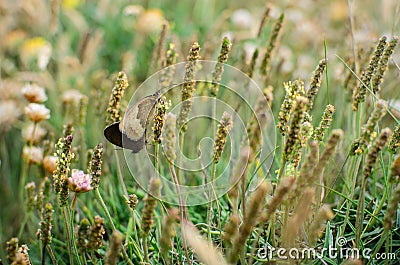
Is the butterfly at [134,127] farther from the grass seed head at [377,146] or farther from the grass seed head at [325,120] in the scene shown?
the grass seed head at [377,146]

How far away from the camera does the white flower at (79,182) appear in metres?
0.94

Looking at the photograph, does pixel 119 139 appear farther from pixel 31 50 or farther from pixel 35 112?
pixel 31 50

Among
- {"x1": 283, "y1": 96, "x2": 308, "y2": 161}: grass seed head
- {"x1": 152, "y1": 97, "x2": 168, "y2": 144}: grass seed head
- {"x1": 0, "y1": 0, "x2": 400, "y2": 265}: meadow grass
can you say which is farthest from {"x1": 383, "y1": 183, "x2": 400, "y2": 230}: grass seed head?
{"x1": 152, "y1": 97, "x2": 168, "y2": 144}: grass seed head

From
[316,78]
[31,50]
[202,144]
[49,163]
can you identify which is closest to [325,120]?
[316,78]

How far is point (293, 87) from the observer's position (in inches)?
34.9

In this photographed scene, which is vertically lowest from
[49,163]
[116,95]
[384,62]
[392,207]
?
[49,163]

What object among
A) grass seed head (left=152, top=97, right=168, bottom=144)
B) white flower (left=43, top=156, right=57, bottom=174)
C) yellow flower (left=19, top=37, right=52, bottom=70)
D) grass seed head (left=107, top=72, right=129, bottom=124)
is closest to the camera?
grass seed head (left=152, top=97, right=168, bottom=144)

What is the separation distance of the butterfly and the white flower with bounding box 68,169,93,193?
0.28ft

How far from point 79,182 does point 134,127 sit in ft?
0.48

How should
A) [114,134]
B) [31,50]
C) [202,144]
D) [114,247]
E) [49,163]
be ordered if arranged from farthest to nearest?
[31,50]
[202,144]
[49,163]
[114,134]
[114,247]

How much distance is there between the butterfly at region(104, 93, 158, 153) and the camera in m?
0.94

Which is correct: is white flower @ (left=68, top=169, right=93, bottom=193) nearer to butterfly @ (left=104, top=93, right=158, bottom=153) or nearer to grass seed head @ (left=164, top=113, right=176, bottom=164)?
butterfly @ (left=104, top=93, right=158, bottom=153)

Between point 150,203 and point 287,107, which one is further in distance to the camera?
point 287,107

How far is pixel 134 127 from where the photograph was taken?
0.96 metres
